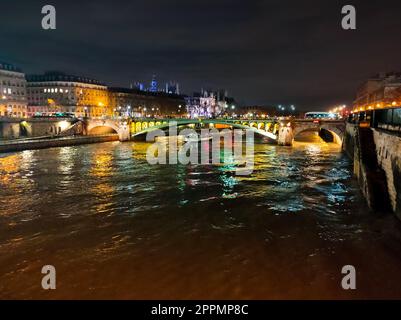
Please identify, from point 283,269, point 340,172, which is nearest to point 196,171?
point 340,172

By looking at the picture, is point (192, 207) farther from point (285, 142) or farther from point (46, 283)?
point (285, 142)

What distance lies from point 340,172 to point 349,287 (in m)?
24.0

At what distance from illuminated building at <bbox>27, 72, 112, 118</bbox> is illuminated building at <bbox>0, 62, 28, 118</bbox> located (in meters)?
21.8

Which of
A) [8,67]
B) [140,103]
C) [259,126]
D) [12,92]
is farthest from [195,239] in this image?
[140,103]

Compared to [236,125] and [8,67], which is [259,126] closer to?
[236,125]

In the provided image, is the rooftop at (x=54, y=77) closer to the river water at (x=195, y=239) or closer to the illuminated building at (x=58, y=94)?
the illuminated building at (x=58, y=94)

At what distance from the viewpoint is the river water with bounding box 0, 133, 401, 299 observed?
11594 millimetres

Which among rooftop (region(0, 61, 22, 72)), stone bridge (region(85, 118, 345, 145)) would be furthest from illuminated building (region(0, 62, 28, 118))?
stone bridge (region(85, 118, 345, 145))

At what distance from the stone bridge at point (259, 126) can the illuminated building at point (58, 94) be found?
44.3m

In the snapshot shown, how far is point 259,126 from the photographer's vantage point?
77.9m

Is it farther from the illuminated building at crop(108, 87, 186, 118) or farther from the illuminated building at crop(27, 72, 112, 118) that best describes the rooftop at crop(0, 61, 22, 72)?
the illuminated building at crop(108, 87, 186, 118)

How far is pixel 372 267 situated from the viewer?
12.9 m

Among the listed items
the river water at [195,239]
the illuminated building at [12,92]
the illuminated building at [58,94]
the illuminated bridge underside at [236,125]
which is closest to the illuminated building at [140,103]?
the illuminated building at [58,94]

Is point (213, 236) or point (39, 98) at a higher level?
point (39, 98)
